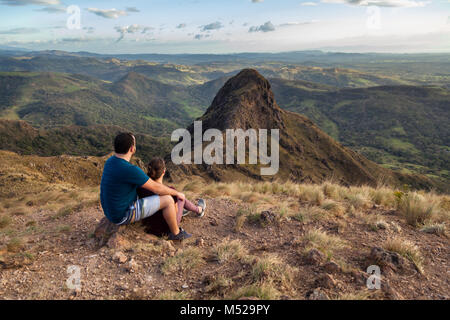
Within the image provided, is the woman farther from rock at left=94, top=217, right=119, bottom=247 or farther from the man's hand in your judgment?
rock at left=94, top=217, right=119, bottom=247

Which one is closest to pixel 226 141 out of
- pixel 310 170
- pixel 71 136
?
pixel 310 170

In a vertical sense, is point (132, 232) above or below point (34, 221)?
above

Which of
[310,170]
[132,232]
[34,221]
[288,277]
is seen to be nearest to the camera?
[288,277]

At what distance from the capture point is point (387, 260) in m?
4.34

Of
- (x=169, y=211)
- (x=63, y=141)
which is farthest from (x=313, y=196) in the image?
(x=63, y=141)

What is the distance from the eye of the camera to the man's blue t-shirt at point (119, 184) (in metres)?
4.40

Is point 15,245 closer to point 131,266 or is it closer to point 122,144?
point 131,266

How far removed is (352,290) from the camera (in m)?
3.60

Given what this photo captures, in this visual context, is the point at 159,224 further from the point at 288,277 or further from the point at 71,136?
the point at 71,136

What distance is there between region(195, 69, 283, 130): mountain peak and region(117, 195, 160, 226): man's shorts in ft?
163

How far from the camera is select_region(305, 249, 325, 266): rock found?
4.33 meters

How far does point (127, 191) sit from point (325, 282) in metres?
3.60

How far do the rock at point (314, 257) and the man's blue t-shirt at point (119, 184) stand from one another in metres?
3.18
